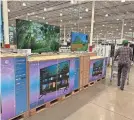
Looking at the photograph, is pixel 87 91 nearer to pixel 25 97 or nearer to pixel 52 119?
pixel 52 119

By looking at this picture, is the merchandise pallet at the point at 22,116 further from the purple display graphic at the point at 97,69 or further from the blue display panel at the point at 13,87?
the purple display graphic at the point at 97,69

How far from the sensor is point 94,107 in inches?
134

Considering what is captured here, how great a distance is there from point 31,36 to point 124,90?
3.51 metres

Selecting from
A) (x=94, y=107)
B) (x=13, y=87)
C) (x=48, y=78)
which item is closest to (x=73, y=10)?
(x=48, y=78)

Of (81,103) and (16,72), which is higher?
(16,72)

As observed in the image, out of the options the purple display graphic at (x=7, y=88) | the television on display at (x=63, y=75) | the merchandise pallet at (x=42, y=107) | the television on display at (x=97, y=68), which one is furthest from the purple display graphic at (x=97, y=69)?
the purple display graphic at (x=7, y=88)

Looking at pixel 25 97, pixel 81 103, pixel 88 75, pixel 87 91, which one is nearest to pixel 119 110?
pixel 81 103

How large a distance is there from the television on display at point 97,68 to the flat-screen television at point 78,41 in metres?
0.75

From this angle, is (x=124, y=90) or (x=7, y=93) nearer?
(x=7, y=93)

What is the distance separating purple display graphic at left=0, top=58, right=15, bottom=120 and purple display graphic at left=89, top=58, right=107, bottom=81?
10.3ft

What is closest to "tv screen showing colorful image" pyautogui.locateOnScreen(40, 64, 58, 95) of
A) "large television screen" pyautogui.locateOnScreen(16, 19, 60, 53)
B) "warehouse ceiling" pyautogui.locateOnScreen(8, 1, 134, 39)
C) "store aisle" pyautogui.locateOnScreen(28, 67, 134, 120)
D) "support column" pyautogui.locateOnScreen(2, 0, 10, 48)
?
"store aisle" pyautogui.locateOnScreen(28, 67, 134, 120)

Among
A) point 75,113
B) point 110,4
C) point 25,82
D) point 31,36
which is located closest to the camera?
point 25,82

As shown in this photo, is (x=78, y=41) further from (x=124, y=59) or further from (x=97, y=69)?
(x=124, y=59)

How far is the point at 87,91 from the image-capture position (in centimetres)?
457
